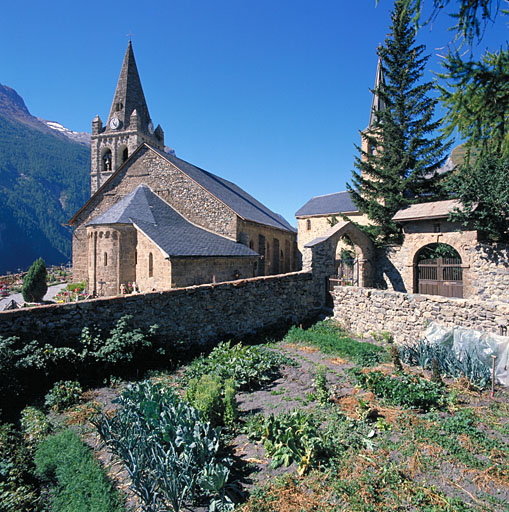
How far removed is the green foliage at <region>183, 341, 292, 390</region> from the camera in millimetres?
7016

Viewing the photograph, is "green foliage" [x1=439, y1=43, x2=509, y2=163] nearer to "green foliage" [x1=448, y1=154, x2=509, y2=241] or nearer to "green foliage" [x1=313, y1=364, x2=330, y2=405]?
"green foliage" [x1=313, y1=364, x2=330, y2=405]

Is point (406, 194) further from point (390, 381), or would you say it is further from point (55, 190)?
point (55, 190)

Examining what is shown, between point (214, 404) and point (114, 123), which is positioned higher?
point (114, 123)

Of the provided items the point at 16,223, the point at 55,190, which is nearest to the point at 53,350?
the point at 16,223

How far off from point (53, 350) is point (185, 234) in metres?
9.89

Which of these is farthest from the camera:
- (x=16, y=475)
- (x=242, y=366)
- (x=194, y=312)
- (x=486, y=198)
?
(x=486, y=198)

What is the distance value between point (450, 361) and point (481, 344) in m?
0.73

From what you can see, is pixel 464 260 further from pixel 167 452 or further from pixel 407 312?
pixel 167 452

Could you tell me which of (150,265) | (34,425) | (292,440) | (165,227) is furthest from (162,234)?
(292,440)

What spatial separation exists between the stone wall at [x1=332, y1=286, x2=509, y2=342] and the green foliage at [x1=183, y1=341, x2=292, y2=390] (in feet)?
12.2

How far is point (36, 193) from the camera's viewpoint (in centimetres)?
9800

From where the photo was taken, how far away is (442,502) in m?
3.48

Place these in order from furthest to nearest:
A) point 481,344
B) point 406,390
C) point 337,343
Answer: point 337,343
point 481,344
point 406,390

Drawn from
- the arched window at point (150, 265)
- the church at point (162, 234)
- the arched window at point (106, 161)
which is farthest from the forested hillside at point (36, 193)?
the arched window at point (150, 265)
